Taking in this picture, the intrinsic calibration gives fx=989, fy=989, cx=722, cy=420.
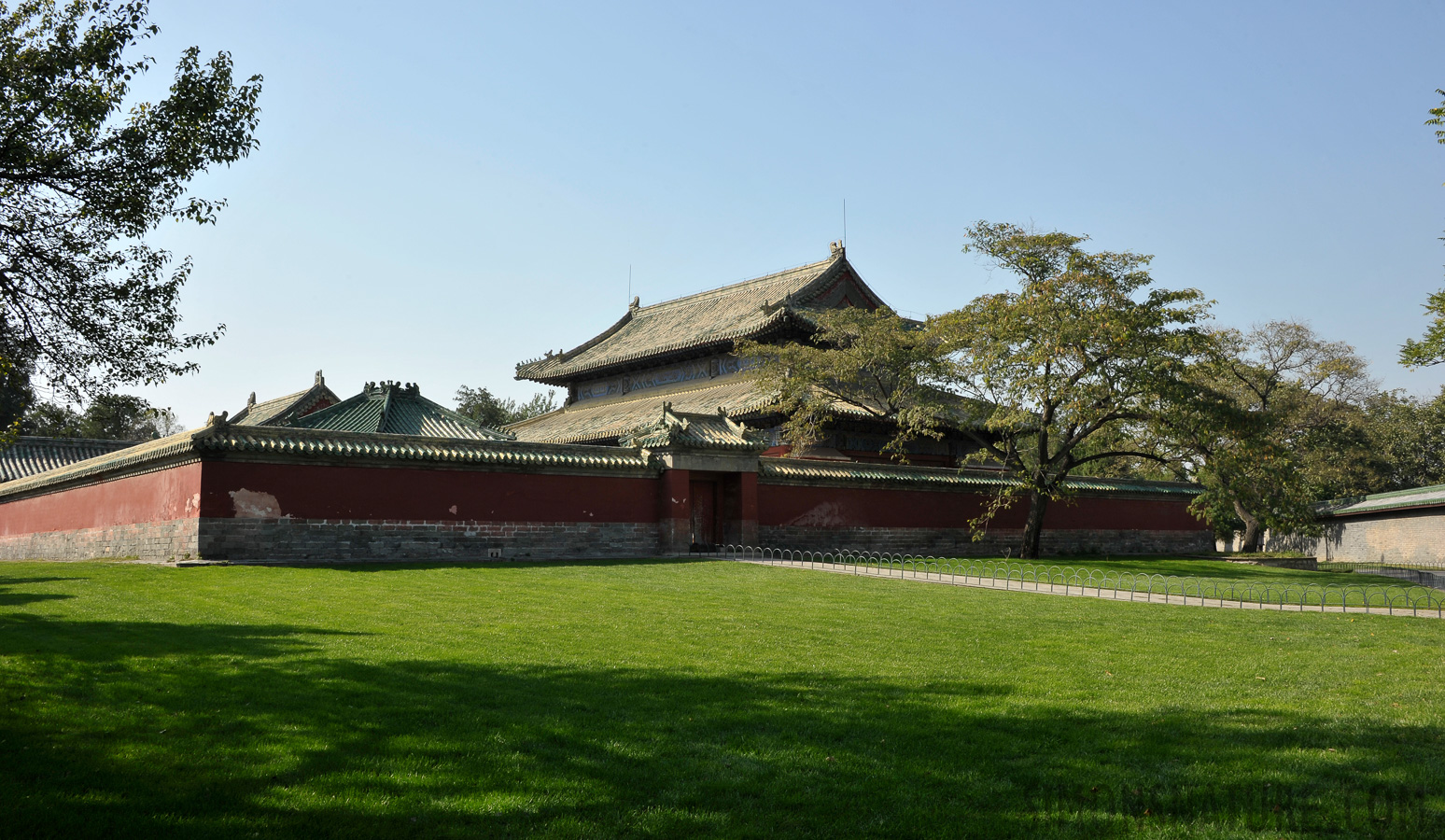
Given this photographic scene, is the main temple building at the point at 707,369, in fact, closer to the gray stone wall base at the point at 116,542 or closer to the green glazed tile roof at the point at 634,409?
the green glazed tile roof at the point at 634,409

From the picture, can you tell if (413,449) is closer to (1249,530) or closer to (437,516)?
(437,516)

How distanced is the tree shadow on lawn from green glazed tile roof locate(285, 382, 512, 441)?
1789cm

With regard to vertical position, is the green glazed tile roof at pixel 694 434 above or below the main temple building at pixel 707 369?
below

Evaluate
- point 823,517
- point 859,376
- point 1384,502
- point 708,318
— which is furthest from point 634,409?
point 1384,502

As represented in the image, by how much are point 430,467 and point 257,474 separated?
9.94ft

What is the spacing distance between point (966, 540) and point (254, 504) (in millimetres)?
17015

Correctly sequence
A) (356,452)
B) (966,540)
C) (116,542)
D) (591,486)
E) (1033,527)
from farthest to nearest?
1. (966,540)
2. (1033,527)
3. (591,486)
4. (116,542)
5. (356,452)

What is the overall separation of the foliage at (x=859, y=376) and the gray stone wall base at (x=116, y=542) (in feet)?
42.7

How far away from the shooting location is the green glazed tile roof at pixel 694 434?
2105 centimetres

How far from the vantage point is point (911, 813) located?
438 cm

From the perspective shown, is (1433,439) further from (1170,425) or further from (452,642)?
(452,642)

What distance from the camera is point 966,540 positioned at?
25.9m

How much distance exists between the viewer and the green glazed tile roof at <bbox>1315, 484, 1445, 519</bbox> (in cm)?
2892

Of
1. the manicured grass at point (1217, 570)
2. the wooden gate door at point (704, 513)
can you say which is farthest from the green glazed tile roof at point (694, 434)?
the manicured grass at point (1217, 570)
